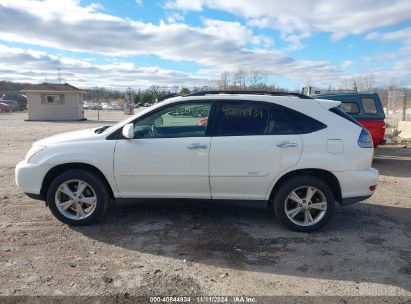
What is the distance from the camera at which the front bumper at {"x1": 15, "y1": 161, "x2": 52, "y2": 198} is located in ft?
16.6

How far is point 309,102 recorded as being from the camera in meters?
5.16

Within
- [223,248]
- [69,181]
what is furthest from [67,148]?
[223,248]

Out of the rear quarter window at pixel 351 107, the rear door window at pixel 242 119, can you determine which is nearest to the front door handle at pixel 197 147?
the rear door window at pixel 242 119

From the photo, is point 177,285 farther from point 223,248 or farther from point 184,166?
point 184,166

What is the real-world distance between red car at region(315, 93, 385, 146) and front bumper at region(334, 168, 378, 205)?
6.44 metres

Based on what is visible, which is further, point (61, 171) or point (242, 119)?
point (61, 171)

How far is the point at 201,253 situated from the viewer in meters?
4.44

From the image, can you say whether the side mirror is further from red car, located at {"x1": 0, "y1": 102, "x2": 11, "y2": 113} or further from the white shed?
red car, located at {"x1": 0, "y1": 102, "x2": 11, "y2": 113}

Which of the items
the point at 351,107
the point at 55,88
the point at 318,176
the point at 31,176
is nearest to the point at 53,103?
the point at 55,88

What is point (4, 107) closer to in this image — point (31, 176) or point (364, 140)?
point (31, 176)

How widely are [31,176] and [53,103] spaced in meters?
30.4

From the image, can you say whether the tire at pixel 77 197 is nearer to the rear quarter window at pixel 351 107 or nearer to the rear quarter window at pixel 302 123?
the rear quarter window at pixel 302 123

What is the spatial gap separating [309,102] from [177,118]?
1.79m

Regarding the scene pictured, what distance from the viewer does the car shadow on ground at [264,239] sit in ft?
13.6
